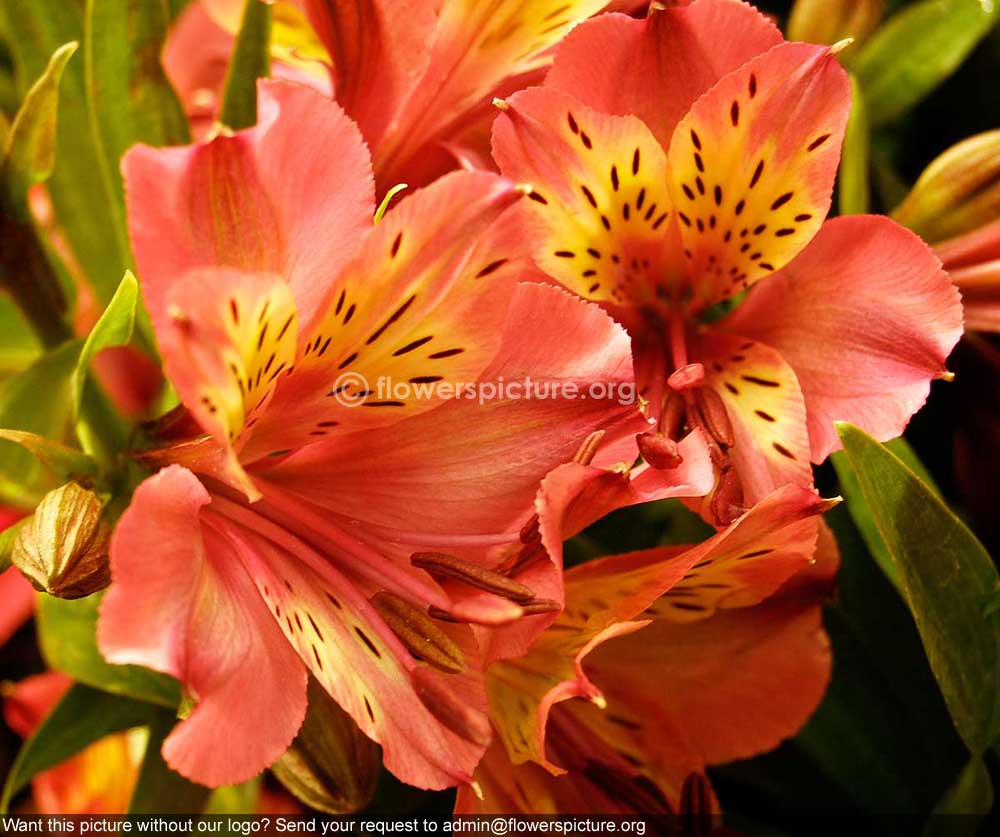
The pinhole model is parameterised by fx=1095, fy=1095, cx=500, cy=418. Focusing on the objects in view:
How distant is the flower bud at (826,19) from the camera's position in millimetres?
950

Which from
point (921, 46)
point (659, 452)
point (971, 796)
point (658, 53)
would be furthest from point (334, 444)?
point (921, 46)

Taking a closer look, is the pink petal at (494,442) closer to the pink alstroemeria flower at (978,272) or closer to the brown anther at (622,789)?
the brown anther at (622,789)

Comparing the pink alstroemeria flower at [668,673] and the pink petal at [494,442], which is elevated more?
the pink petal at [494,442]

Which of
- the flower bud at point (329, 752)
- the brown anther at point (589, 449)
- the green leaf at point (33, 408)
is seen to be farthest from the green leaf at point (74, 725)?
the brown anther at point (589, 449)

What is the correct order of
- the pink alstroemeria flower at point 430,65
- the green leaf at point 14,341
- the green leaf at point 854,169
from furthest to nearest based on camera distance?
the green leaf at point 14,341 → the green leaf at point 854,169 → the pink alstroemeria flower at point 430,65

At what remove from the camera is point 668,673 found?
775 millimetres

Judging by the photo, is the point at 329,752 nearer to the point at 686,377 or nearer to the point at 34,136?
the point at 686,377

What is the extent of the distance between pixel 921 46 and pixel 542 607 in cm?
74

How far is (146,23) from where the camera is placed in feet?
2.91

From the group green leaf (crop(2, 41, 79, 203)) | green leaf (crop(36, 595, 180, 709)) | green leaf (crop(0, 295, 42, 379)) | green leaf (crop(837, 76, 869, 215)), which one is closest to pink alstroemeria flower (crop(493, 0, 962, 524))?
green leaf (crop(837, 76, 869, 215))

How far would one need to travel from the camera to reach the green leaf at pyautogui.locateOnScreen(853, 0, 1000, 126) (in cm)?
102

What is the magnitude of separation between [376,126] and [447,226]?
0.23m

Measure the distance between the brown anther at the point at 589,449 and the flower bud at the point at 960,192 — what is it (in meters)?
0.39

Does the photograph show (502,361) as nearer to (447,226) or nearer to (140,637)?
(447,226)
